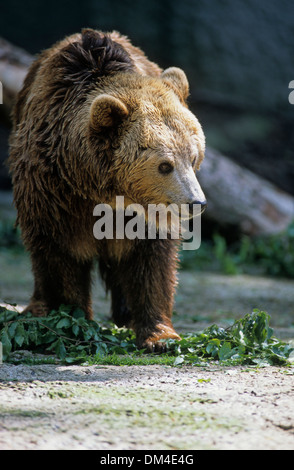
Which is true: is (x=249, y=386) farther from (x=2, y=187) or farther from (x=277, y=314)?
(x=2, y=187)

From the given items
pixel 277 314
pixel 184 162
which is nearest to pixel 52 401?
pixel 184 162

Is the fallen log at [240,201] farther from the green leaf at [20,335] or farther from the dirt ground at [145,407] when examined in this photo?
the dirt ground at [145,407]

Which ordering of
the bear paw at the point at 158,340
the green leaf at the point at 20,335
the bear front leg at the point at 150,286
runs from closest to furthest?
1. the green leaf at the point at 20,335
2. the bear paw at the point at 158,340
3. the bear front leg at the point at 150,286

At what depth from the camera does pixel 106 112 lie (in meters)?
4.05

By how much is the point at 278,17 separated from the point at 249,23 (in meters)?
0.51

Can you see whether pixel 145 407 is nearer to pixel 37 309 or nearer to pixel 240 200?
pixel 37 309

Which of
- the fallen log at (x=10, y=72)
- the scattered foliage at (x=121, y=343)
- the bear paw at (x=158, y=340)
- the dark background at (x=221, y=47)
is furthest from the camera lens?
the dark background at (x=221, y=47)

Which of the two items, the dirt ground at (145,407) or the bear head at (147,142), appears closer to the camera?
the dirt ground at (145,407)

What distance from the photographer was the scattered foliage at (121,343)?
13.5 feet

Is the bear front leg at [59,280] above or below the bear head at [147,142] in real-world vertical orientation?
below

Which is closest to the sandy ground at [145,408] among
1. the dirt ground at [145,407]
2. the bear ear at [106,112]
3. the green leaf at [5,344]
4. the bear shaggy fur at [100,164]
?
the dirt ground at [145,407]

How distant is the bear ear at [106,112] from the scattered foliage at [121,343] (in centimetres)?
137

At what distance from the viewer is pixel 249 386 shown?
3523 millimetres

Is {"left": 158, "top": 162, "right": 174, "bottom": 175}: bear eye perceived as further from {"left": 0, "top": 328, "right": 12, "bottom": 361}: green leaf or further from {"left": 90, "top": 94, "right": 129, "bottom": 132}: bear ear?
{"left": 0, "top": 328, "right": 12, "bottom": 361}: green leaf
